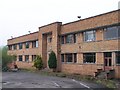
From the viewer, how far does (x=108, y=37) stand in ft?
113

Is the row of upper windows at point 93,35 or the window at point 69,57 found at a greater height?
the row of upper windows at point 93,35

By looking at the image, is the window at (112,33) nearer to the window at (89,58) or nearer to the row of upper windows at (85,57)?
the row of upper windows at (85,57)

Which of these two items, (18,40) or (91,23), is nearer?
(91,23)

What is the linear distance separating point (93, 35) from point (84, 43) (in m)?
2.51

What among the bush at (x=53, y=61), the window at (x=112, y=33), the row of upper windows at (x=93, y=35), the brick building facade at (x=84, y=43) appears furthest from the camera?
the bush at (x=53, y=61)

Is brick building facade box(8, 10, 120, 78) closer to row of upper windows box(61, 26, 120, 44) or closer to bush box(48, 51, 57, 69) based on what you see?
→ row of upper windows box(61, 26, 120, 44)

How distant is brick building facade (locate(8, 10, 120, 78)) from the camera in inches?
1314

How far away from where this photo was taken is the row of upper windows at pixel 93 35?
3300cm

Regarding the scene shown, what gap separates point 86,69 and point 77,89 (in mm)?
15976

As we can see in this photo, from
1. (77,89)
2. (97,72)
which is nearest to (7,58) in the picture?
(97,72)

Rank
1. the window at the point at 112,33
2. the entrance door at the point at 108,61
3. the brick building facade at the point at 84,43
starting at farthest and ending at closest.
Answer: the entrance door at the point at 108,61
the brick building facade at the point at 84,43
the window at the point at 112,33

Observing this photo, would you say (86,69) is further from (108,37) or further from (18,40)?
(18,40)

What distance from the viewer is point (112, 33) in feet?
110

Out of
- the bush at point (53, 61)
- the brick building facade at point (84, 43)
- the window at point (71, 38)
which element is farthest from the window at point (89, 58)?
the bush at point (53, 61)
